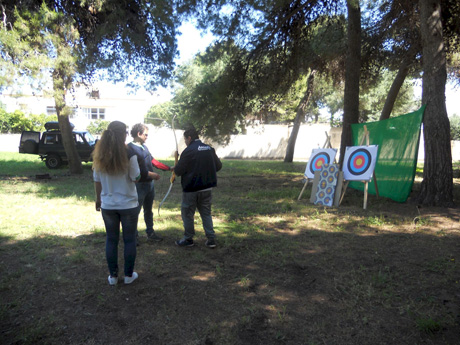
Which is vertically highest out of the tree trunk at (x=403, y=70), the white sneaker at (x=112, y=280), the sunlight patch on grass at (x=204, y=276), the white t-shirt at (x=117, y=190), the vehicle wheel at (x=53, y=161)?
the tree trunk at (x=403, y=70)

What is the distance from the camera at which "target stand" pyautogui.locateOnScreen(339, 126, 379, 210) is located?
6961mm

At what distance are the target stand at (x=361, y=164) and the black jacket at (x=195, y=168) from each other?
395cm

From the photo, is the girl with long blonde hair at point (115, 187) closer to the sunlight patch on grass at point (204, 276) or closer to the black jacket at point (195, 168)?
the sunlight patch on grass at point (204, 276)


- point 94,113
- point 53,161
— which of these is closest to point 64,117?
point 53,161

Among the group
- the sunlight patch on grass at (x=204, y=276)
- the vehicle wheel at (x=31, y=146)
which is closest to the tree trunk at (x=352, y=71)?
the sunlight patch on grass at (x=204, y=276)

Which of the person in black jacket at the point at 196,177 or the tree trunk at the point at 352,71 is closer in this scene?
the person in black jacket at the point at 196,177

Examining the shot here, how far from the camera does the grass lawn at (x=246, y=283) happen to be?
2658 millimetres

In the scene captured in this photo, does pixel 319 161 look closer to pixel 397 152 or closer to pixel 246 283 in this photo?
pixel 397 152

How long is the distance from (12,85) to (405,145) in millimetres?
9042

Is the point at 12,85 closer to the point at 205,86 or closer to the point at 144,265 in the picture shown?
the point at 205,86

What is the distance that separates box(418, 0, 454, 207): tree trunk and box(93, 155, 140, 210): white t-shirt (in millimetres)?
5754

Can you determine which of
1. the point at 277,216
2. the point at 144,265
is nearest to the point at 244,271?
the point at 144,265

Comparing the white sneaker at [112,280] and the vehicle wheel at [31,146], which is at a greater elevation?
the vehicle wheel at [31,146]

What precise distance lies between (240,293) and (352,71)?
6.99 meters
